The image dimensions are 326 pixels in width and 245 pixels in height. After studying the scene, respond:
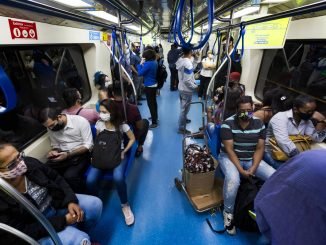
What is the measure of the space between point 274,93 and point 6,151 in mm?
3307

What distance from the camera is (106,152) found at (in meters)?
2.12

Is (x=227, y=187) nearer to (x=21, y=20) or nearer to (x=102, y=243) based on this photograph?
(x=102, y=243)

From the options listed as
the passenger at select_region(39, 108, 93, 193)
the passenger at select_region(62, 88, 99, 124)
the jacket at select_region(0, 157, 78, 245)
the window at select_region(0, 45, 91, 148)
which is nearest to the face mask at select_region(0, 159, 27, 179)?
the jacket at select_region(0, 157, 78, 245)

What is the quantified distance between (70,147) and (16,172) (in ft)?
3.04

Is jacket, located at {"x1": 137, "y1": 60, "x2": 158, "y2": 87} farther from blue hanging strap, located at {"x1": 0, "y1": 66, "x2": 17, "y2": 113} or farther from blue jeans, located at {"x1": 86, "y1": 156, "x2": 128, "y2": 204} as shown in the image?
blue hanging strap, located at {"x1": 0, "y1": 66, "x2": 17, "y2": 113}

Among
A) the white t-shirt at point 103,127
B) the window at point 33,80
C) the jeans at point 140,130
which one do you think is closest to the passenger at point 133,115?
the jeans at point 140,130

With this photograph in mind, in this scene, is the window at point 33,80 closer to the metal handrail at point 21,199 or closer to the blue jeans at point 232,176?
the metal handrail at point 21,199

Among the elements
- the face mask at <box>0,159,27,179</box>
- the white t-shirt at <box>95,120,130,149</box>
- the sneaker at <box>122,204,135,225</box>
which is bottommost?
the sneaker at <box>122,204,135,225</box>

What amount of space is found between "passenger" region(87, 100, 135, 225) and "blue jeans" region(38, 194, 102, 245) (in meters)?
0.30

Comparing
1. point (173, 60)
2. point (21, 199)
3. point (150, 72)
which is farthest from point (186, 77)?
point (21, 199)

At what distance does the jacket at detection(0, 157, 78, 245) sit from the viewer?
50.9 inches

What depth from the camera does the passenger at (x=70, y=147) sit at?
2139 mm

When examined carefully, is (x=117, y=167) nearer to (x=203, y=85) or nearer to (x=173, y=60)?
(x=203, y=85)

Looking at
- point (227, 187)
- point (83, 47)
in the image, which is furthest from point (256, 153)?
point (83, 47)
